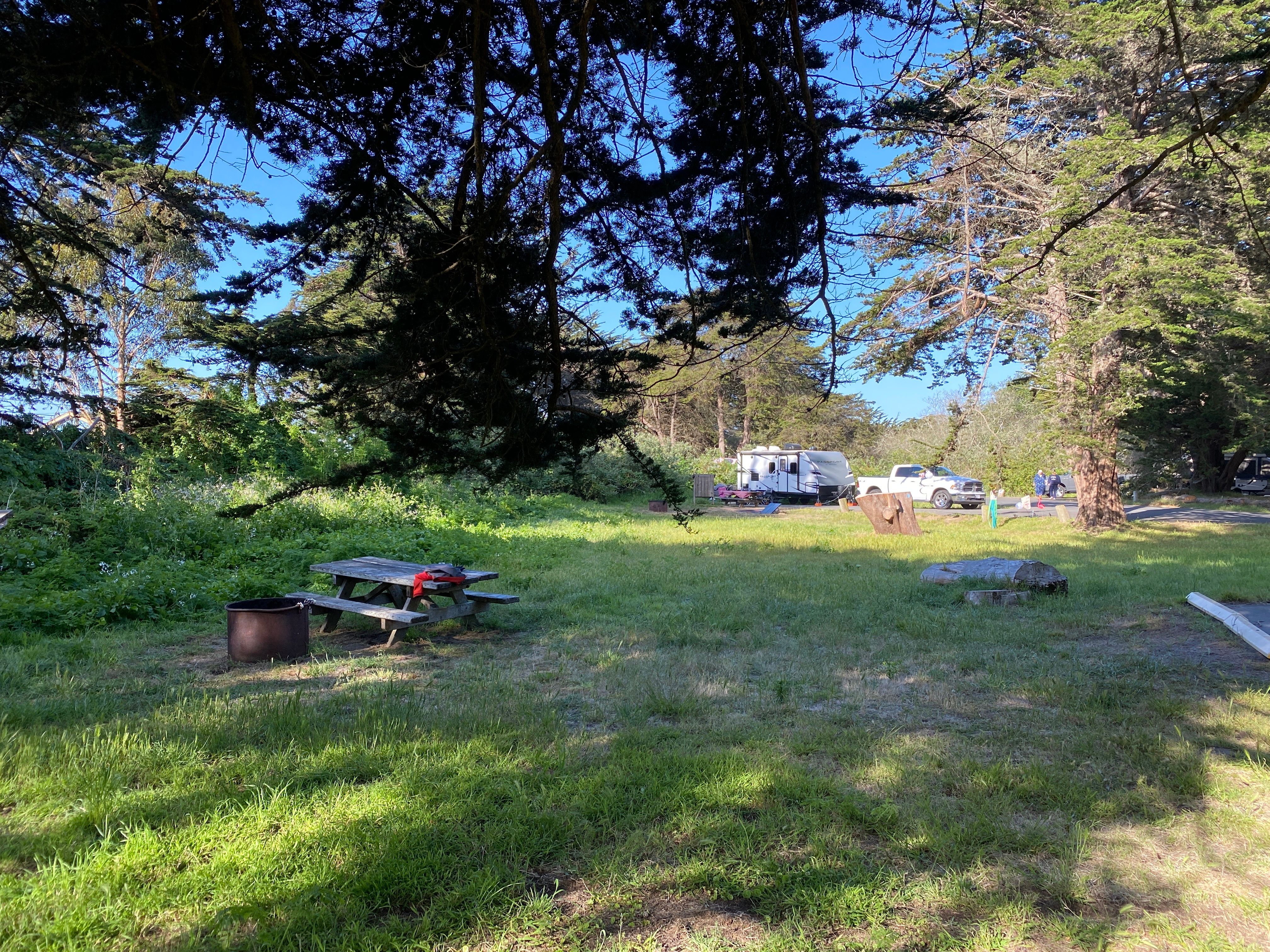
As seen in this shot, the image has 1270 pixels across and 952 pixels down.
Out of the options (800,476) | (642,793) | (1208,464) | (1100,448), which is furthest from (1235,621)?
(1208,464)

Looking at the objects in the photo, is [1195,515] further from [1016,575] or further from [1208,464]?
[1016,575]

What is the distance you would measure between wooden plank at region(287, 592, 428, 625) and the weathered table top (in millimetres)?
248

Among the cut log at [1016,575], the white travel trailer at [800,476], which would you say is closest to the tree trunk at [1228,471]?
the white travel trailer at [800,476]

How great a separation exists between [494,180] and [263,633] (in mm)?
4181

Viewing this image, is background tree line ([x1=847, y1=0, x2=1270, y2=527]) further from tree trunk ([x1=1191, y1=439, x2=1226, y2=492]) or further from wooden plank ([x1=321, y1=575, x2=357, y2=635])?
tree trunk ([x1=1191, y1=439, x2=1226, y2=492])

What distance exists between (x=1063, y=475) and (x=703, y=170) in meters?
37.2

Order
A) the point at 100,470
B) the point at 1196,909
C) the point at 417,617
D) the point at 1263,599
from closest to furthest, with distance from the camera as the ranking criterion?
the point at 1196,909
the point at 417,617
the point at 1263,599
the point at 100,470

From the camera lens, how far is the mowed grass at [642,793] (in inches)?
105

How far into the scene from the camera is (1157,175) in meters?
14.9

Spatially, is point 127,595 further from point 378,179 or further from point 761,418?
point 761,418

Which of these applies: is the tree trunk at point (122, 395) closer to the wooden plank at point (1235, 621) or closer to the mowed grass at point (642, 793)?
the mowed grass at point (642, 793)

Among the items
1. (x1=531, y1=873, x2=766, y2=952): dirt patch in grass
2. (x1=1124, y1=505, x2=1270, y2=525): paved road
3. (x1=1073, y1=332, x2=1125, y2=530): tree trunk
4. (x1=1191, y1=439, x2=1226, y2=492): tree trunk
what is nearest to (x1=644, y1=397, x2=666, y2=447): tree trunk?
(x1=1073, y1=332, x2=1125, y2=530): tree trunk

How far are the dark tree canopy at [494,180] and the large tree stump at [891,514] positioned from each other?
1370 cm

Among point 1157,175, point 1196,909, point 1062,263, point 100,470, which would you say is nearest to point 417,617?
point 1196,909
